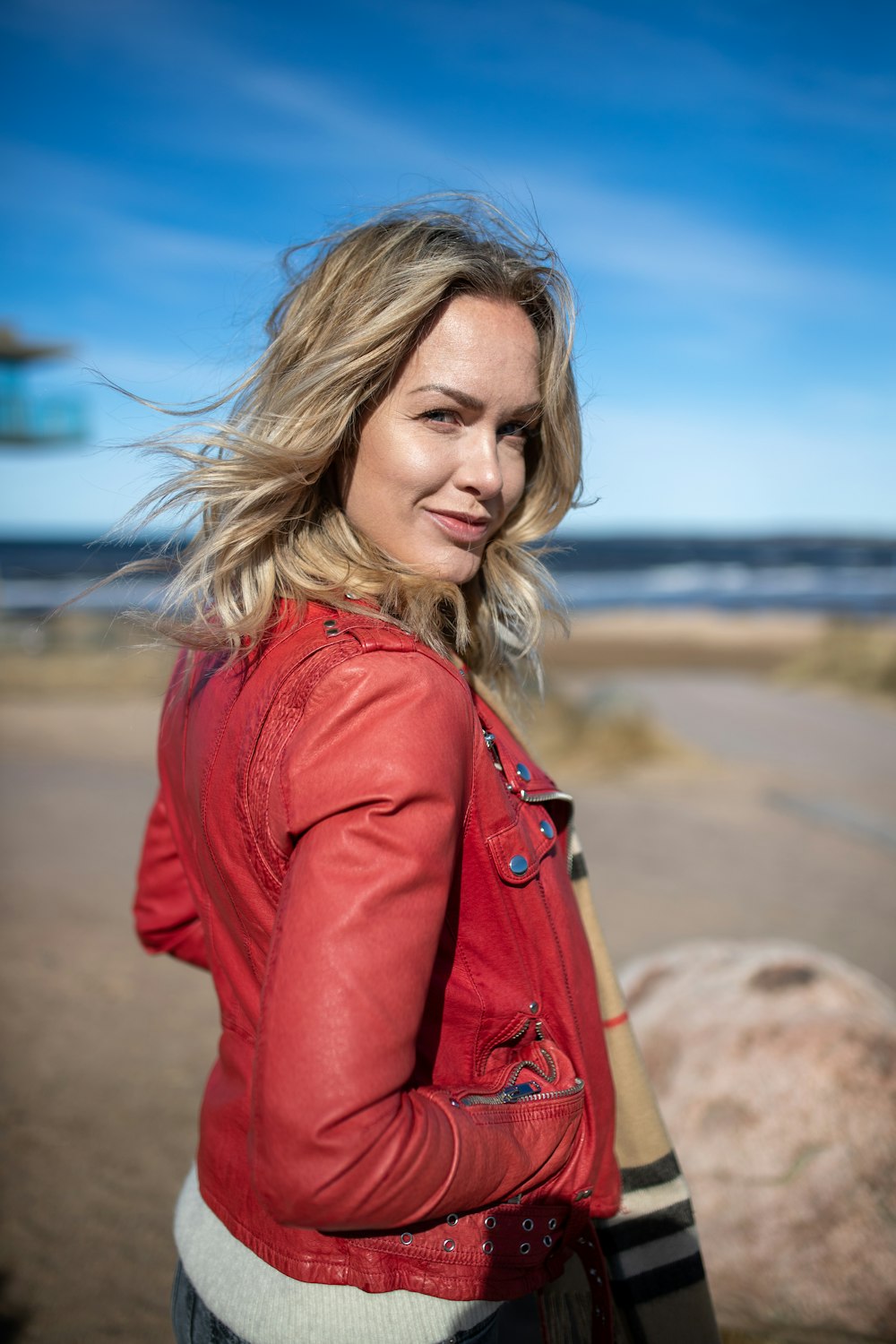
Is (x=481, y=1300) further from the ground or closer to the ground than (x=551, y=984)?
closer to the ground

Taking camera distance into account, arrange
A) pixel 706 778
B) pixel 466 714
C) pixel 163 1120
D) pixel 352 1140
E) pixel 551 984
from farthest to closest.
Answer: pixel 706 778, pixel 163 1120, pixel 551 984, pixel 466 714, pixel 352 1140

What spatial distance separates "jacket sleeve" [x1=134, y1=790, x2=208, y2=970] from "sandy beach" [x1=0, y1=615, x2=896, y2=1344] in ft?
1.05

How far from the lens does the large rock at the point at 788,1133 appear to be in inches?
92.7

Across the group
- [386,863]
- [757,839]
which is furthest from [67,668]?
[386,863]

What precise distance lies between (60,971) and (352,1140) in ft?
14.6

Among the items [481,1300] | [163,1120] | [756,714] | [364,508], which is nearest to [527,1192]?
[481,1300]

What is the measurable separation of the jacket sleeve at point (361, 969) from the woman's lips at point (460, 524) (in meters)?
0.36

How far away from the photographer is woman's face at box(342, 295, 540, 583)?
1296 millimetres

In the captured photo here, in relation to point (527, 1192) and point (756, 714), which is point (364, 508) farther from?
point (756, 714)

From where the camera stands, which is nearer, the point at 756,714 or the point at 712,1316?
the point at 712,1316

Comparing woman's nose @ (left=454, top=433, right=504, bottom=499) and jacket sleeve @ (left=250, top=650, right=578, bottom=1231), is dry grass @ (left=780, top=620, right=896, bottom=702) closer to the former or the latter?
woman's nose @ (left=454, top=433, right=504, bottom=499)

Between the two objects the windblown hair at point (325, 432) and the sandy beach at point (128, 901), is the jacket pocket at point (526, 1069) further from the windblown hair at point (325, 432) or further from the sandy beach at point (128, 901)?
the sandy beach at point (128, 901)

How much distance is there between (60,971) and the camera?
191 inches

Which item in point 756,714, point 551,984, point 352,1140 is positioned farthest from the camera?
point 756,714
